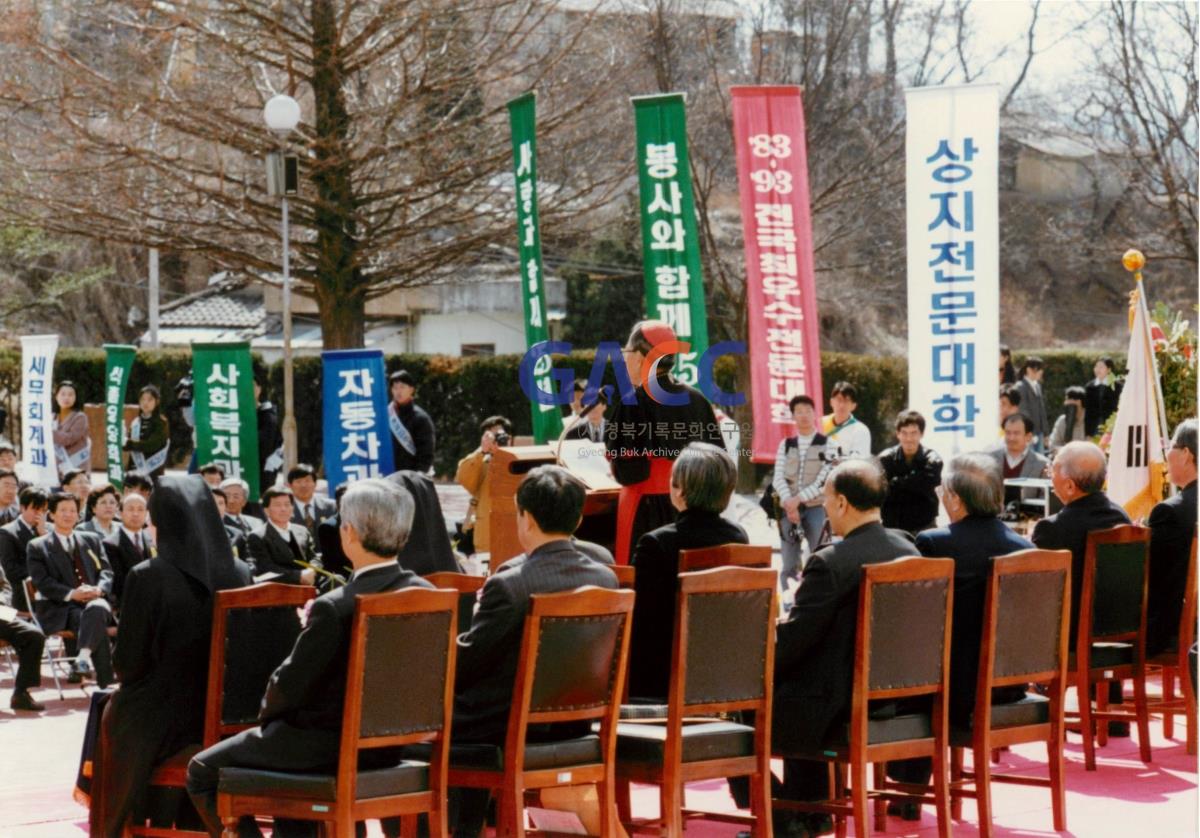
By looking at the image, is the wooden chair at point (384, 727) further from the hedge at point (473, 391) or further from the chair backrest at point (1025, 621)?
the hedge at point (473, 391)

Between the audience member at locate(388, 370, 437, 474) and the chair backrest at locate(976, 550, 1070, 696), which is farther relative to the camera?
the audience member at locate(388, 370, 437, 474)

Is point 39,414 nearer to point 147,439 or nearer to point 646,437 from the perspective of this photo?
point 147,439

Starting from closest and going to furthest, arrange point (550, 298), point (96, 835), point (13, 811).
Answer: point (96, 835)
point (13, 811)
point (550, 298)

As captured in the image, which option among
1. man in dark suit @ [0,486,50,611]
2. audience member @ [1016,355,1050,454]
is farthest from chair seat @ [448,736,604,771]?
audience member @ [1016,355,1050,454]

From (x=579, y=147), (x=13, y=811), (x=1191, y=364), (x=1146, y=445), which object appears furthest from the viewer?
(x=579, y=147)

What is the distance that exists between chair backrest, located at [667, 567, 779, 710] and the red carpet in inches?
39.5

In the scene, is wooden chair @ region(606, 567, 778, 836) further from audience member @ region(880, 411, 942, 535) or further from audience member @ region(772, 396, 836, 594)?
audience member @ region(772, 396, 836, 594)

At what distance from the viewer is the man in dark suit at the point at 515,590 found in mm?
5000

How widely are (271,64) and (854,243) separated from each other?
11.2m

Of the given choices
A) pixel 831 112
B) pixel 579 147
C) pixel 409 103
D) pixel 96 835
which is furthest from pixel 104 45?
pixel 96 835

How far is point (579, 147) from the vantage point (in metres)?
18.7

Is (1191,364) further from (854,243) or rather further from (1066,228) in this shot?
(1066,228)

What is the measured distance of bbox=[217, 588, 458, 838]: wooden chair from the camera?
461cm

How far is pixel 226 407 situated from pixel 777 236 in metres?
5.04
